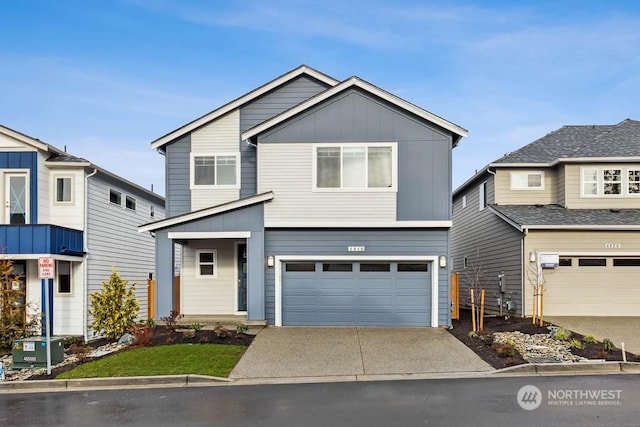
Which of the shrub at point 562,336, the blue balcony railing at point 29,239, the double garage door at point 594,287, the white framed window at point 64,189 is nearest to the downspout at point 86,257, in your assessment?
the white framed window at point 64,189

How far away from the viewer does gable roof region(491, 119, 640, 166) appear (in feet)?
70.3

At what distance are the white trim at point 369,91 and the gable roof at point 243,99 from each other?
7.53 ft

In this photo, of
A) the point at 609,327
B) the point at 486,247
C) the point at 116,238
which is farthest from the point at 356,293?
the point at 116,238

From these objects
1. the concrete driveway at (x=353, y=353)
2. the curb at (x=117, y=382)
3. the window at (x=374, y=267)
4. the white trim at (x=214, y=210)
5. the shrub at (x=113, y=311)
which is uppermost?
the white trim at (x=214, y=210)

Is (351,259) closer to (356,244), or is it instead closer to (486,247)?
(356,244)

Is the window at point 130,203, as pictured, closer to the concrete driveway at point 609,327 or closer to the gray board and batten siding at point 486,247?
the gray board and batten siding at point 486,247

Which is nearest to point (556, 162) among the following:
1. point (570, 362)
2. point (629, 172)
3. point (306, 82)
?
point (629, 172)

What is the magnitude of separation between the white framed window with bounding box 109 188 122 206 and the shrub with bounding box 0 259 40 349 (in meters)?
5.66

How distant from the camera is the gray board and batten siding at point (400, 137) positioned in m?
17.6

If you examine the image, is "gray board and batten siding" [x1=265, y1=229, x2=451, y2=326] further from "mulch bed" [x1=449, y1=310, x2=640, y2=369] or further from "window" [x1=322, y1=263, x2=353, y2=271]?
"mulch bed" [x1=449, y1=310, x2=640, y2=369]

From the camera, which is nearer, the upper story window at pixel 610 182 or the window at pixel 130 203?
the upper story window at pixel 610 182

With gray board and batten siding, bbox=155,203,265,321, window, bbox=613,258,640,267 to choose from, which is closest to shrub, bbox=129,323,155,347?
gray board and batten siding, bbox=155,203,265,321

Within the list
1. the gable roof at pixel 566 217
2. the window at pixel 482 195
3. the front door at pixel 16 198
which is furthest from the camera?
the window at pixel 482 195

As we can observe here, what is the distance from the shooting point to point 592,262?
20.0m
